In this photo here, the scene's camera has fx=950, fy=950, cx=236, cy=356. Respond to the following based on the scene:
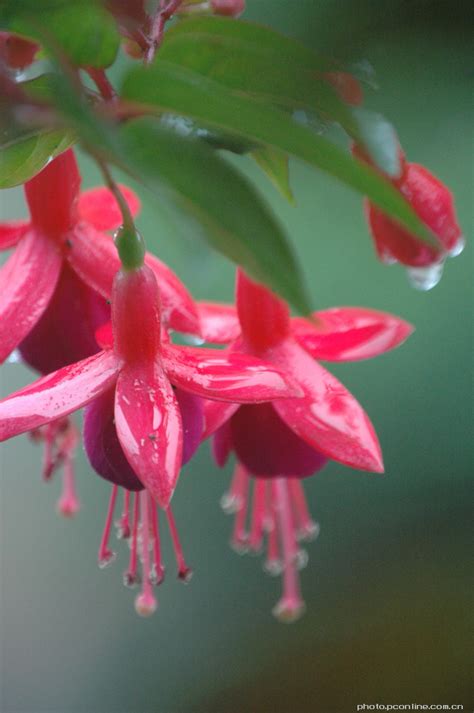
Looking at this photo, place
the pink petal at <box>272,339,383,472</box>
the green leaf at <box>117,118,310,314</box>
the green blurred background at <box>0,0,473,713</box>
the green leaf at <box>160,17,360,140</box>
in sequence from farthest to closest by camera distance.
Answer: the green blurred background at <box>0,0,473,713</box>
the pink petal at <box>272,339,383,472</box>
the green leaf at <box>160,17,360,140</box>
the green leaf at <box>117,118,310,314</box>

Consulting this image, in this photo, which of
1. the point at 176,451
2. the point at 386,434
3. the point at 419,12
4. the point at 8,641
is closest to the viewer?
the point at 176,451

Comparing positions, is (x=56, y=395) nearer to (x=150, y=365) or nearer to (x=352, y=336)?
(x=150, y=365)

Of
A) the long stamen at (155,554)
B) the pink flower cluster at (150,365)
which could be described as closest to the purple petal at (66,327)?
the pink flower cluster at (150,365)

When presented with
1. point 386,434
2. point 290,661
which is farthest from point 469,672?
point 386,434

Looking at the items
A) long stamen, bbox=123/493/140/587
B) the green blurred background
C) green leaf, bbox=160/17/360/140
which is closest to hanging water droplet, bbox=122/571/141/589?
long stamen, bbox=123/493/140/587

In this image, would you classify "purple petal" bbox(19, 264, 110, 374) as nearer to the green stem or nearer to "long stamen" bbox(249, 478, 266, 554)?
the green stem

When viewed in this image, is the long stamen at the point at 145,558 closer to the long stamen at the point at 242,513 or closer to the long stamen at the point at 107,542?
the long stamen at the point at 107,542

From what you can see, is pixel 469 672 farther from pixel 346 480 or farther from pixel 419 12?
pixel 419 12
